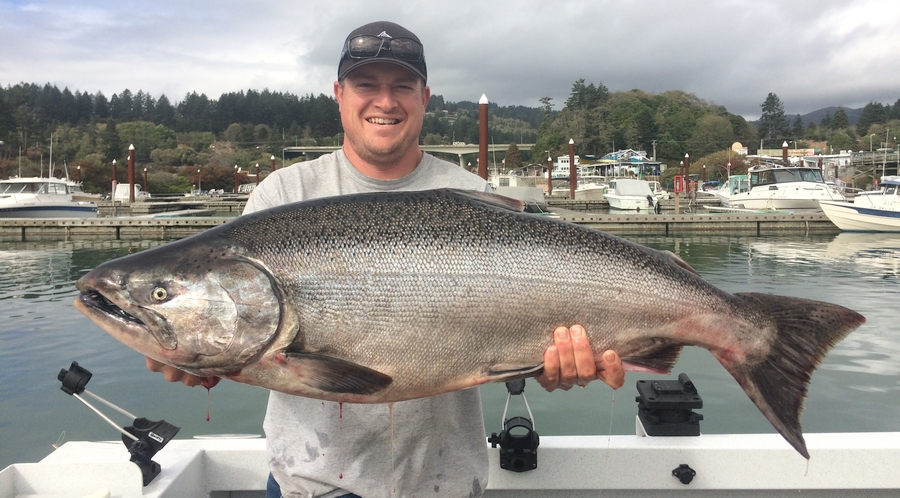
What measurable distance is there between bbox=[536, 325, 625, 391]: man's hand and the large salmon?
0.04 m

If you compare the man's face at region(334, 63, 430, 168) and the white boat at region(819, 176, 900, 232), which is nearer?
the man's face at region(334, 63, 430, 168)

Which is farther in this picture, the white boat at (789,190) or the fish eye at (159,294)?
the white boat at (789,190)

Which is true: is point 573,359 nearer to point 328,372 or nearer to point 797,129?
point 328,372

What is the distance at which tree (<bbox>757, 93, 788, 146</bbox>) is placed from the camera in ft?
475

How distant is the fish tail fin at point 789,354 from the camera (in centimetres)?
242

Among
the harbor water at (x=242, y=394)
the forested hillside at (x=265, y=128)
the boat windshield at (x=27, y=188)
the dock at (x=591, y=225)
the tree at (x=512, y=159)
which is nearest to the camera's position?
the harbor water at (x=242, y=394)

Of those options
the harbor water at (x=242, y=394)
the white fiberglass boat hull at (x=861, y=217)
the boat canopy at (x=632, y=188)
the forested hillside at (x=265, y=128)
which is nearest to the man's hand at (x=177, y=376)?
the harbor water at (x=242, y=394)

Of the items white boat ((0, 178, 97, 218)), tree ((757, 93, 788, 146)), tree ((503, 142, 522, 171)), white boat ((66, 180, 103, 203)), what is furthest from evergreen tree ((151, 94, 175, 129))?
tree ((757, 93, 788, 146))

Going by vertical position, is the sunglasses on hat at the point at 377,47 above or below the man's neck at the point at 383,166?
above

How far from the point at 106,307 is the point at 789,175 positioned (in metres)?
41.9

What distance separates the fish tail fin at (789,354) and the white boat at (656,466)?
161 cm

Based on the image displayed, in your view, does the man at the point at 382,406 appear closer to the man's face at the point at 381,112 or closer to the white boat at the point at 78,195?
the man's face at the point at 381,112

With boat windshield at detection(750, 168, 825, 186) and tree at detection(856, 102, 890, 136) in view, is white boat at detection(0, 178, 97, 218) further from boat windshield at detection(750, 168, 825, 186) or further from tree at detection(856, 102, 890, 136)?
tree at detection(856, 102, 890, 136)

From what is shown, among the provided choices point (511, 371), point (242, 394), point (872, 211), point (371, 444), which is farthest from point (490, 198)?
point (872, 211)
